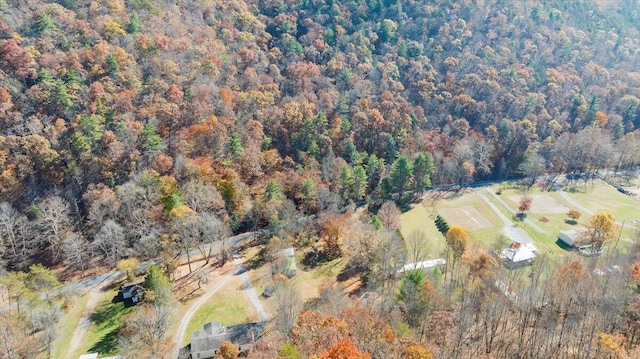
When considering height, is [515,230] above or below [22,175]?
below

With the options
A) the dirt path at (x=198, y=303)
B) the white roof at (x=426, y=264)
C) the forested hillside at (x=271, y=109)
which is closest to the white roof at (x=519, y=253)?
the white roof at (x=426, y=264)

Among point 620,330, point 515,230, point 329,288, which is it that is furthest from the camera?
point 515,230

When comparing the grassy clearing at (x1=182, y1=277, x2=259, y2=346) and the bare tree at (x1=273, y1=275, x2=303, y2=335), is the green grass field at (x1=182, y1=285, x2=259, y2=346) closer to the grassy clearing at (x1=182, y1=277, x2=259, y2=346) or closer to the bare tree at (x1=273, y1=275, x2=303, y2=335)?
the grassy clearing at (x1=182, y1=277, x2=259, y2=346)

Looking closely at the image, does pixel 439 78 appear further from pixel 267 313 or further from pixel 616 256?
pixel 267 313

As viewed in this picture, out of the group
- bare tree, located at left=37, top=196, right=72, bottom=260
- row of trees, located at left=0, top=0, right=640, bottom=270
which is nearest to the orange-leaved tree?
row of trees, located at left=0, top=0, right=640, bottom=270

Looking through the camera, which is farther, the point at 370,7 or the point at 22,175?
the point at 370,7

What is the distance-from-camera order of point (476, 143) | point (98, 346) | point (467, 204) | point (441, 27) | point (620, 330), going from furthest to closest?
1. point (441, 27)
2. point (476, 143)
3. point (467, 204)
4. point (98, 346)
5. point (620, 330)

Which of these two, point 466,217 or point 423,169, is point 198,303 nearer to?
point 466,217

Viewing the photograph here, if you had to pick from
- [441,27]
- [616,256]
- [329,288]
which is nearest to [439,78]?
[441,27]
